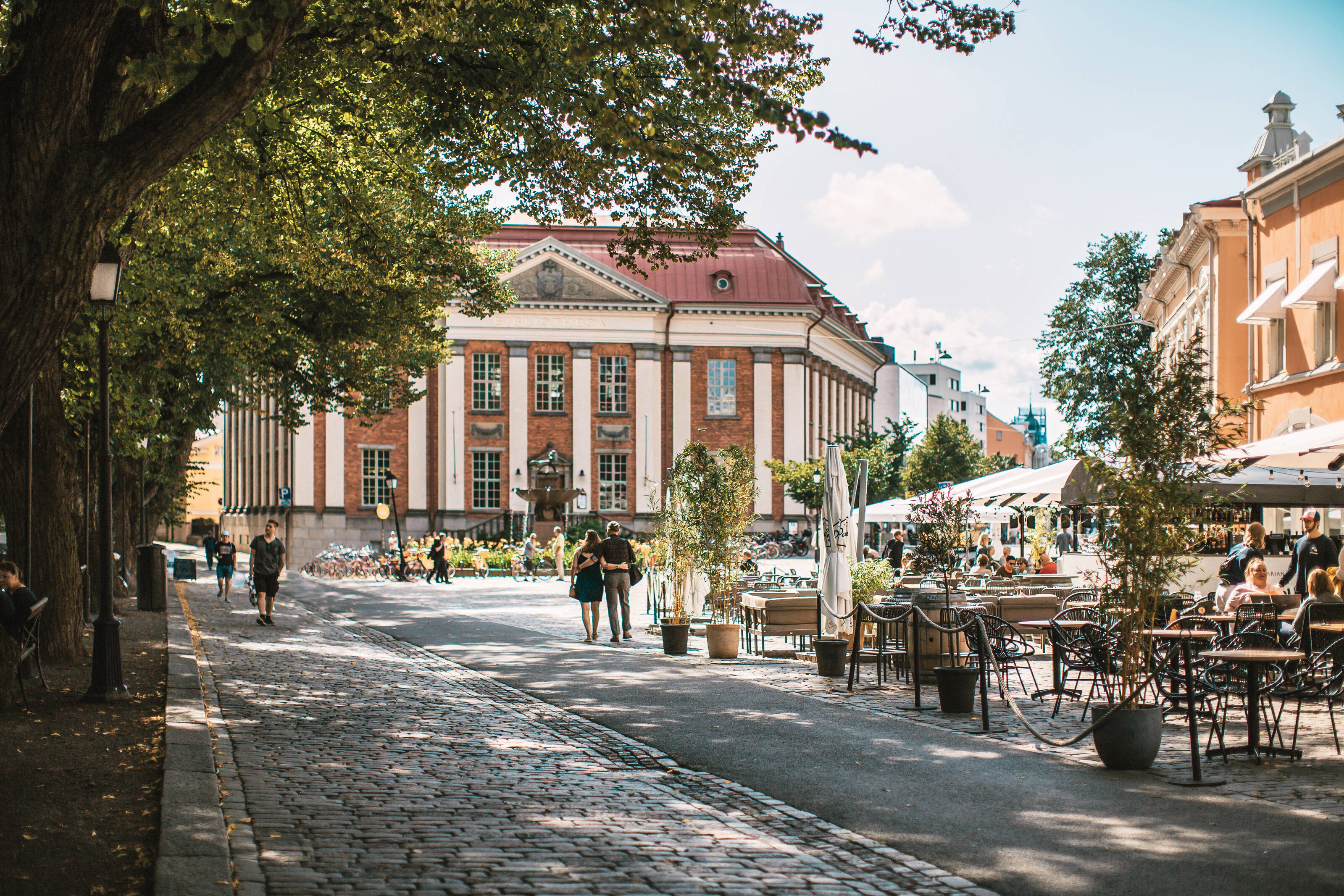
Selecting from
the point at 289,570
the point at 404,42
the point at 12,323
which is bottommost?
the point at 289,570

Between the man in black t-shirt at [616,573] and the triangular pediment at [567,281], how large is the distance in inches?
1587

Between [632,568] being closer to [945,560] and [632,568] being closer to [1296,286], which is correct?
[945,560]

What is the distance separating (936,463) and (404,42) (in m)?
61.1

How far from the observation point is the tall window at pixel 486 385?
5816 centimetres

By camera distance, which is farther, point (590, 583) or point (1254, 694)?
point (590, 583)

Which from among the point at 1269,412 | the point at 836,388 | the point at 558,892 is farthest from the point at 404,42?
the point at 836,388

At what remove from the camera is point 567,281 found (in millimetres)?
58500

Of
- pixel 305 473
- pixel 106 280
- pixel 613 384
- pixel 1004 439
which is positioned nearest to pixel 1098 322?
pixel 613 384

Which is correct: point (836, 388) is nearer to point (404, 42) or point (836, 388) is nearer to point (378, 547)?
point (378, 547)

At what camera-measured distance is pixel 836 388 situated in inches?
2726

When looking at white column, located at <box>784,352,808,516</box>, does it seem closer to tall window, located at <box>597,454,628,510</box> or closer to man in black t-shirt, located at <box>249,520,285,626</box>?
tall window, located at <box>597,454,628,510</box>

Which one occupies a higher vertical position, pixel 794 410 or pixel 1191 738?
pixel 794 410

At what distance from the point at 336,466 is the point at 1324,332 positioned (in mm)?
42487

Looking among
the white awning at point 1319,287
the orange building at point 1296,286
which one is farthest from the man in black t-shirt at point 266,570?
the white awning at point 1319,287
